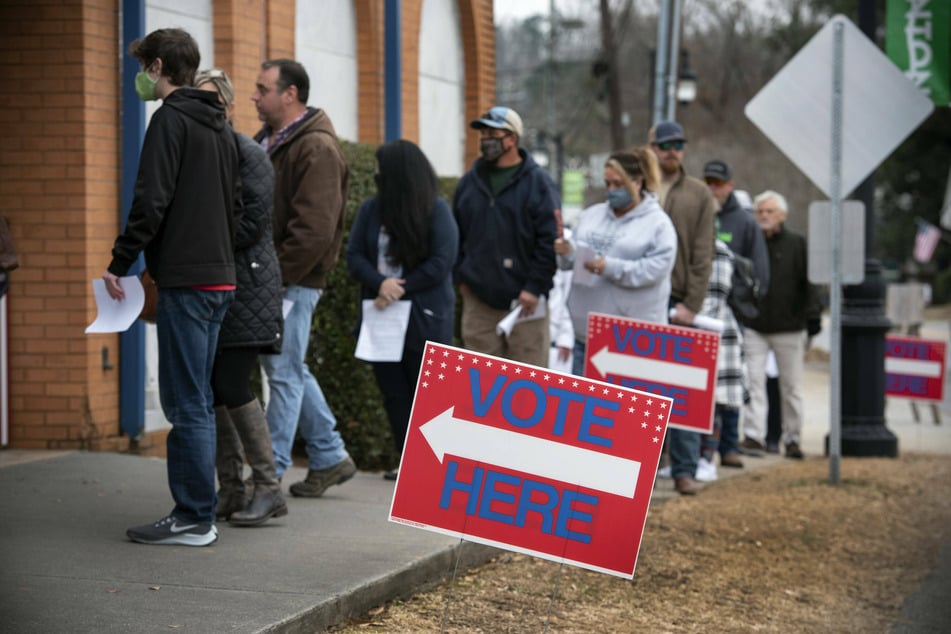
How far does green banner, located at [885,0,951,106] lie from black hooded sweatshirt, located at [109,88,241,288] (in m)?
8.73

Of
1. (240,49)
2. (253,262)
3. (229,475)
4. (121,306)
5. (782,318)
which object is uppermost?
(240,49)

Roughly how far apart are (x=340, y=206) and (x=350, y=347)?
2.24 m

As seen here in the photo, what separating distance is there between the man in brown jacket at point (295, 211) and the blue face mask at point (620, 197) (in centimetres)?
206

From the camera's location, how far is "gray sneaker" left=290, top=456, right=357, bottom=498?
287 inches

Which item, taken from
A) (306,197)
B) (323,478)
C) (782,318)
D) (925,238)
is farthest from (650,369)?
(925,238)

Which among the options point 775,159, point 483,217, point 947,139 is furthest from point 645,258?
point 775,159

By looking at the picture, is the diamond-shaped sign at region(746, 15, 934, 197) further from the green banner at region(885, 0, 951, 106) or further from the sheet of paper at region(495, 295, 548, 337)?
the green banner at region(885, 0, 951, 106)

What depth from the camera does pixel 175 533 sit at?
589cm

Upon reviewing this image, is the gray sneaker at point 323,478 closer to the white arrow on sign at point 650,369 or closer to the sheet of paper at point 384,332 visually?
the sheet of paper at point 384,332

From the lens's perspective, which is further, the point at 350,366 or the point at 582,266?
the point at 350,366

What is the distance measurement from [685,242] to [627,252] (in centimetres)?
82

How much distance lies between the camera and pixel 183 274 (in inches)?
226

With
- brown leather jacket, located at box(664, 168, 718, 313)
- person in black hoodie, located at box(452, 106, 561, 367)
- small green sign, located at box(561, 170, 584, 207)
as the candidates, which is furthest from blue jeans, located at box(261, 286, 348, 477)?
small green sign, located at box(561, 170, 584, 207)

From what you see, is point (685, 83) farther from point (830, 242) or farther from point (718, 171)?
point (830, 242)
